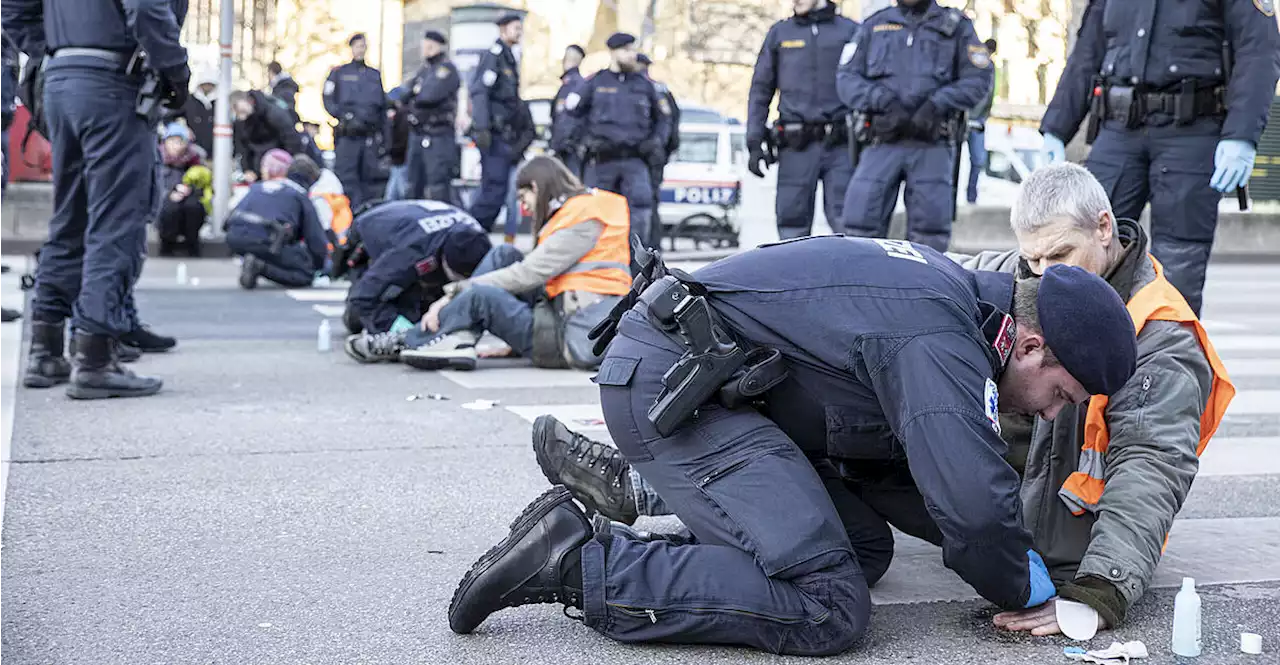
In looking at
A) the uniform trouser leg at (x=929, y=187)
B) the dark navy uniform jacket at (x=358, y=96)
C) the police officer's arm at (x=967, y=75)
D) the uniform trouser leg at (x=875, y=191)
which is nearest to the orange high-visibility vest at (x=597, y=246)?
the uniform trouser leg at (x=875, y=191)

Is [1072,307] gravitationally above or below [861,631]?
above

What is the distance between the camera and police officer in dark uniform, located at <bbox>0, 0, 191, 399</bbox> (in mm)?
6016

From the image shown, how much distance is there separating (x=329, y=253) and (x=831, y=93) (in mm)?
4907

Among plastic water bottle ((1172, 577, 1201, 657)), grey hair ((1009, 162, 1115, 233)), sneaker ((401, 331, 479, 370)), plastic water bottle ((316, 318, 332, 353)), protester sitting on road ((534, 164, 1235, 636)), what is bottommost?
plastic water bottle ((316, 318, 332, 353))

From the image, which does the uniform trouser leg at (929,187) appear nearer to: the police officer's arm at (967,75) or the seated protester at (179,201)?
the police officer's arm at (967,75)

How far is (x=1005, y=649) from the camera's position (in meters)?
3.22

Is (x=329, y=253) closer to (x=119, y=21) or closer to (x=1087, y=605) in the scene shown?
(x=119, y=21)

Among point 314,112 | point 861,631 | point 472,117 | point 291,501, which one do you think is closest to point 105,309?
point 291,501

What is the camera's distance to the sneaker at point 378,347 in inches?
300

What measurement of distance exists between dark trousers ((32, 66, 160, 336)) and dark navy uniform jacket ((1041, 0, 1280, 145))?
3.66m

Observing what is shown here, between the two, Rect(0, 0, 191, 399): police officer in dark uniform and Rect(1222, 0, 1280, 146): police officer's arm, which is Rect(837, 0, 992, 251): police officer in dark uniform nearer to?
Rect(1222, 0, 1280, 146): police officer's arm

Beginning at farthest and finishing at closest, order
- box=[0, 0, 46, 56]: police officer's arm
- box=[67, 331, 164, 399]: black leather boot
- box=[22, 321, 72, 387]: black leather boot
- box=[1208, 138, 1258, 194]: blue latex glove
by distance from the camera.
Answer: box=[22, 321, 72, 387]: black leather boot → box=[0, 0, 46, 56]: police officer's arm → box=[67, 331, 164, 399]: black leather boot → box=[1208, 138, 1258, 194]: blue latex glove

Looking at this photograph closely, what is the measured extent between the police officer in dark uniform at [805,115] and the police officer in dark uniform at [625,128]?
8.51 ft

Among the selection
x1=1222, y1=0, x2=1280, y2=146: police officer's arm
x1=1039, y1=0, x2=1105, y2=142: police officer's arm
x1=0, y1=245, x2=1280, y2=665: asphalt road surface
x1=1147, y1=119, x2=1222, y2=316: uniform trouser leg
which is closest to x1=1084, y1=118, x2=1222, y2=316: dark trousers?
x1=1147, y1=119, x2=1222, y2=316: uniform trouser leg
